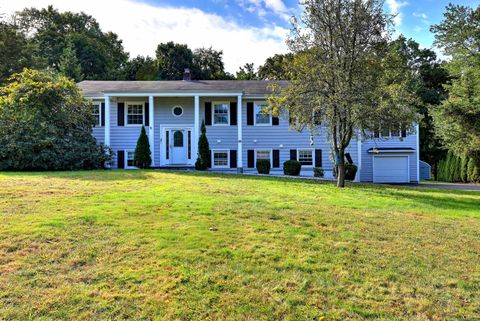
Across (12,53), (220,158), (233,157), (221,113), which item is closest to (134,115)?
(221,113)

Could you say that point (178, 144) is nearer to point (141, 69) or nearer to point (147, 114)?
point (147, 114)

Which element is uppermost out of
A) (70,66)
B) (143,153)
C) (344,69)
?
(70,66)

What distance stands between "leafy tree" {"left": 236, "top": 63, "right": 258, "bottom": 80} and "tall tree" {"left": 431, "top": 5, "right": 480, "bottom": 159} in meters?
24.4

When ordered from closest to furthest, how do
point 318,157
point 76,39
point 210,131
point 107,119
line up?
1. point 107,119
2. point 210,131
3. point 318,157
4. point 76,39

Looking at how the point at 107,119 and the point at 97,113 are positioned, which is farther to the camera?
the point at 97,113

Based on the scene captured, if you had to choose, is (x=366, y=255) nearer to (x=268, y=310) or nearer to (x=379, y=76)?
(x=268, y=310)

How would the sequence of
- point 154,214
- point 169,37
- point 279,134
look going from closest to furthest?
point 154,214 → point 279,134 → point 169,37

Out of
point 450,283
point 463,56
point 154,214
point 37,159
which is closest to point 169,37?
point 37,159

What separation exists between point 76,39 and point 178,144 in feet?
78.0

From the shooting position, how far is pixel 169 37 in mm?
38500

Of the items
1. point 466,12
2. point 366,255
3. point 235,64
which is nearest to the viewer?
point 366,255

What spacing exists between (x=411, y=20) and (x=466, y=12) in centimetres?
426

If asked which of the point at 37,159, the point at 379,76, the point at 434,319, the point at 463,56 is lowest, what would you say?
the point at 434,319

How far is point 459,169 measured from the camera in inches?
1021
